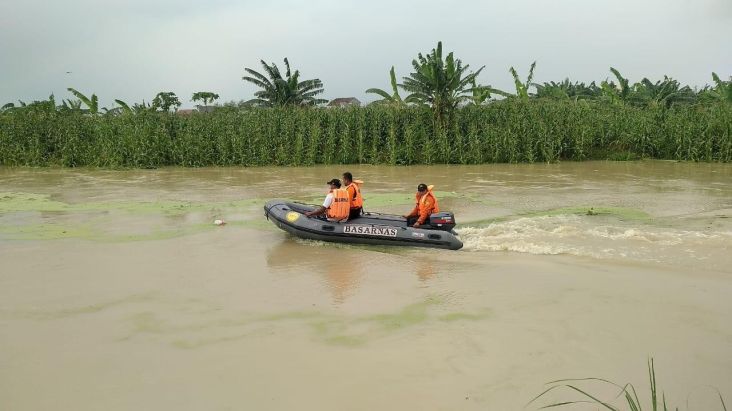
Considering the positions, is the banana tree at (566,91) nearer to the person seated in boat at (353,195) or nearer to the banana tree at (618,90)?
the banana tree at (618,90)

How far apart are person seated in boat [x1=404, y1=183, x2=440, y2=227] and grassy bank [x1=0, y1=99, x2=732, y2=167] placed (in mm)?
10943

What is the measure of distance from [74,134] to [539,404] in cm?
2043

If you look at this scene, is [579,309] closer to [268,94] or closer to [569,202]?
[569,202]

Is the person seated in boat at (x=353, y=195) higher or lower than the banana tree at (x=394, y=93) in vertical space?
lower

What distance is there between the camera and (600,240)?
843cm

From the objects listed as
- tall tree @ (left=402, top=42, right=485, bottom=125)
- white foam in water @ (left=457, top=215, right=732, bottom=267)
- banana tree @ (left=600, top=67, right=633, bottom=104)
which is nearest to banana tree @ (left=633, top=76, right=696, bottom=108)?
banana tree @ (left=600, top=67, right=633, bottom=104)

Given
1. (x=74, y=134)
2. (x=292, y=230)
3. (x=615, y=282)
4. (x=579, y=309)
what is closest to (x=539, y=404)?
(x=579, y=309)

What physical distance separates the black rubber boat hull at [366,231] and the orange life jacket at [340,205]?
0.11 m

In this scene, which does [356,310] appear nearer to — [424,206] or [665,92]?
[424,206]

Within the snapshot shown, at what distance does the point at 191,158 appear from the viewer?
20.1m

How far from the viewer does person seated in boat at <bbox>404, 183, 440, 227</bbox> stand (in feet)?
28.0

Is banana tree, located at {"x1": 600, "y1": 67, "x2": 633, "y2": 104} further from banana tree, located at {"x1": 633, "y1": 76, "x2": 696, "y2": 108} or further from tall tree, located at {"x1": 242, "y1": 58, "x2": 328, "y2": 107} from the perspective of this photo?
tall tree, located at {"x1": 242, "y1": 58, "x2": 328, "y2": 107}

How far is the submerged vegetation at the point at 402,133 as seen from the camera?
Result: 19.5 m

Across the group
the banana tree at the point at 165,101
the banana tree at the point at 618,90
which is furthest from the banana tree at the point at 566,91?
the banana tree at the point at 165,101
